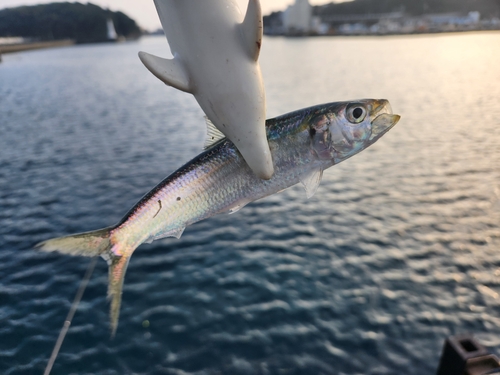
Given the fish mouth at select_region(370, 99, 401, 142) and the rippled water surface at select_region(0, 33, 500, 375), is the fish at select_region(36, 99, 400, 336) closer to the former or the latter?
the fish mouth at select_region(370, 99, 401, 142)

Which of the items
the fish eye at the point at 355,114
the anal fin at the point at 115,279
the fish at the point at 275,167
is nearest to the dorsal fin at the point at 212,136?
Result: the fish at the point at 275,167

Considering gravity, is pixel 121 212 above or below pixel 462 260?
above

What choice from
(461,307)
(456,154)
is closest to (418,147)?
(456,154)

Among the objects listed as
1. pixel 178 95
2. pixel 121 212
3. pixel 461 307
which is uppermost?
pixel 178 95

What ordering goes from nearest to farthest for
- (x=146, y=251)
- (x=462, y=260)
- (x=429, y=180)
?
(x=462, y=260), (x=146, y=251), (x=429, y=180)

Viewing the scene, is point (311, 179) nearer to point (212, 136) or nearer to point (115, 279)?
point (212, 136)

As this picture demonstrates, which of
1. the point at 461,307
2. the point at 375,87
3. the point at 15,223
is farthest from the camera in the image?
the point at 375,87

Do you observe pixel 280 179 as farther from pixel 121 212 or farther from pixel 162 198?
pixel 121 212
